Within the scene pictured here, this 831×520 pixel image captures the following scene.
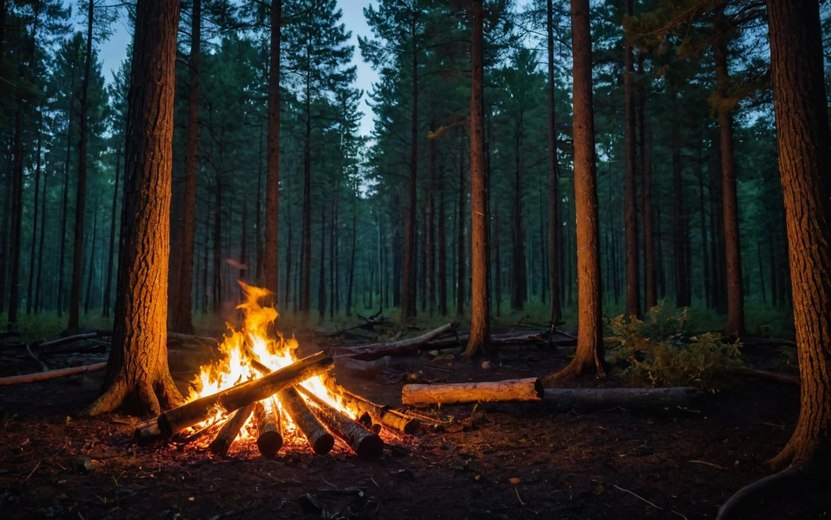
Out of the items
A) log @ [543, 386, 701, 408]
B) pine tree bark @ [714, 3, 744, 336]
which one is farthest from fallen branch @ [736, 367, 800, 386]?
pine tree bark @ [714, 3, 744, 336]

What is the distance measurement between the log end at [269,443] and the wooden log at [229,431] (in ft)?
1.25

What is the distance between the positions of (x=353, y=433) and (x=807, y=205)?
18.5 ft

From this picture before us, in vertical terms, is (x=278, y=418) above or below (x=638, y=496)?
above

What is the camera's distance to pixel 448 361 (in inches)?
472

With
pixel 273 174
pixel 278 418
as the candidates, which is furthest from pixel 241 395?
pixel 273 174

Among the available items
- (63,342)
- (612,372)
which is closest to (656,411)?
(612,372)

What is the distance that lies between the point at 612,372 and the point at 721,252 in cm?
2766

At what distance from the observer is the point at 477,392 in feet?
24.4

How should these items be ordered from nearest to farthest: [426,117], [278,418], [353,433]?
[353,433]
[278,418]
[426,117]

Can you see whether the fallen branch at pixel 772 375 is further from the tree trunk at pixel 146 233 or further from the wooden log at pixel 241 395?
the tree trunk at pixel 146 233

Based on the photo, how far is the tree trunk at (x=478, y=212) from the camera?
11.9 meters

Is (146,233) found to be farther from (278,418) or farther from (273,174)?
(273,174)

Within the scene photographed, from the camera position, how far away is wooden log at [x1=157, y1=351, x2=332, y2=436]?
5.14 metres

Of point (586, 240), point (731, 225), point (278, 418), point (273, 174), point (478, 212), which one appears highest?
point (273, 174)
